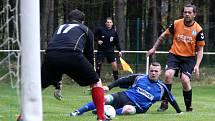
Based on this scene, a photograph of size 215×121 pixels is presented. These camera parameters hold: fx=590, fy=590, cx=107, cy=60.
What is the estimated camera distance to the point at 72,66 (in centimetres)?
766

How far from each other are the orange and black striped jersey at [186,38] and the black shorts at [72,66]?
10.9 ft

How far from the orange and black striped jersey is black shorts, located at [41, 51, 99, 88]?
131 inches

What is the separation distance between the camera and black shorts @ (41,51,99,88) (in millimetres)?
7648

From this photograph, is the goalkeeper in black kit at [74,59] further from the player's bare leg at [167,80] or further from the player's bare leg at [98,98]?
the player's bare leg at [167,80]

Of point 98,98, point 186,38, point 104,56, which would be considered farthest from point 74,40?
point 104,56

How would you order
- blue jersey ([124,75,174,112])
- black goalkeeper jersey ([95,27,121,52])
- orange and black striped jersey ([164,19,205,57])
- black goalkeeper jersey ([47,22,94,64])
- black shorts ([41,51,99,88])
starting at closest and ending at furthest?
black shorts ([41,51,99,88]) → black goalkeeper jersey ([47,22,94,64]) → blue jersey ([124,75,174,112]) → orange and black striped jersey ([164,19,205,57]) → black goalkeeper jersey ([95,27,121,52])

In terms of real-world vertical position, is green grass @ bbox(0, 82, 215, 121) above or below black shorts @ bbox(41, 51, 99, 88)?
below

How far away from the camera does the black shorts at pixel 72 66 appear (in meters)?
7.65

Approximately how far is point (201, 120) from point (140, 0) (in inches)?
1219

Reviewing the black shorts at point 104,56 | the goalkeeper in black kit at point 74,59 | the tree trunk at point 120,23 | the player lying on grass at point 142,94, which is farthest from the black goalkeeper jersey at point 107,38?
the goalkeeper in black kit at point 74,59

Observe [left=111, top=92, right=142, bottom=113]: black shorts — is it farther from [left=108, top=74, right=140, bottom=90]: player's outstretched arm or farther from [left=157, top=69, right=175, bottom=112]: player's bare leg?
[left=157, top=69, right=175, bottom=112]: player's bare leg

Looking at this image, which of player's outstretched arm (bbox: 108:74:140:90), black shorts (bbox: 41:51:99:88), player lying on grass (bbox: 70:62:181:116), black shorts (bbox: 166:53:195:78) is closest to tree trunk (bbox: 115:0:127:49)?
black shorts (bbox: 166:53:195:78)

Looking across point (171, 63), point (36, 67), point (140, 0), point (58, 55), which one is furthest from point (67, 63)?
point (140, 0)

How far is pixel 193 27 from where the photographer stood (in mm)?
10625
